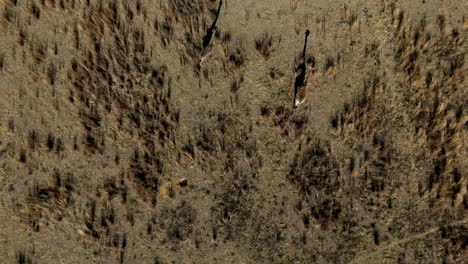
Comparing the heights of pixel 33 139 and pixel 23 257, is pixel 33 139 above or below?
above

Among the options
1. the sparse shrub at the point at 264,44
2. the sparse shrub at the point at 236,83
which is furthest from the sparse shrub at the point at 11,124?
the sparse shrub at the point at 264,44

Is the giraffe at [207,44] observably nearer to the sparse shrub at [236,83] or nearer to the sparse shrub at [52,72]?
the sparse shrub at [236,83]

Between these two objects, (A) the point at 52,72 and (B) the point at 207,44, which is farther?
(B) the point at 207,44

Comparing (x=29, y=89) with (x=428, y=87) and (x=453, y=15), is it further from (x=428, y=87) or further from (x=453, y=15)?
(x=453, y=15)

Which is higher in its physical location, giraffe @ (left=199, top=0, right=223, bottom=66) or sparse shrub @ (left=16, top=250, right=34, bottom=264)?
giraffe @ (left=199, top=0, right=223, bottom=66)

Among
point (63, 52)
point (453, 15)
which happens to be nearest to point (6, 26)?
point (63, 52)

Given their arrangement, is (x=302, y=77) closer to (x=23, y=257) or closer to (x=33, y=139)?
(x=33, y=139)

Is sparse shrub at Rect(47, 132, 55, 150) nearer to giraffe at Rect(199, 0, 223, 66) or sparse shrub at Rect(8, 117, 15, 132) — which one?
sparse shrub at Rect(8, 117, 15, 132)

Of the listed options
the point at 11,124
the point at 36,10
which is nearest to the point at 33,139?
the point at 11,124

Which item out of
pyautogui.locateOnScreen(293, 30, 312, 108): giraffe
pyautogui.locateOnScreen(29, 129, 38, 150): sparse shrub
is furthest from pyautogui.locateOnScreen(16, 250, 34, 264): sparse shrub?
pyautogui.locateOnScreen(293, 30, 312, 108): giraffe

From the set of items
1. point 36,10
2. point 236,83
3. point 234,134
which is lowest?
point 234,134

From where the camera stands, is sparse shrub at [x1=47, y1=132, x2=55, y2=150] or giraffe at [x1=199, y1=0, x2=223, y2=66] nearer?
sparse shrub at [x1=47, y1=132, x2=55, y2=150]
